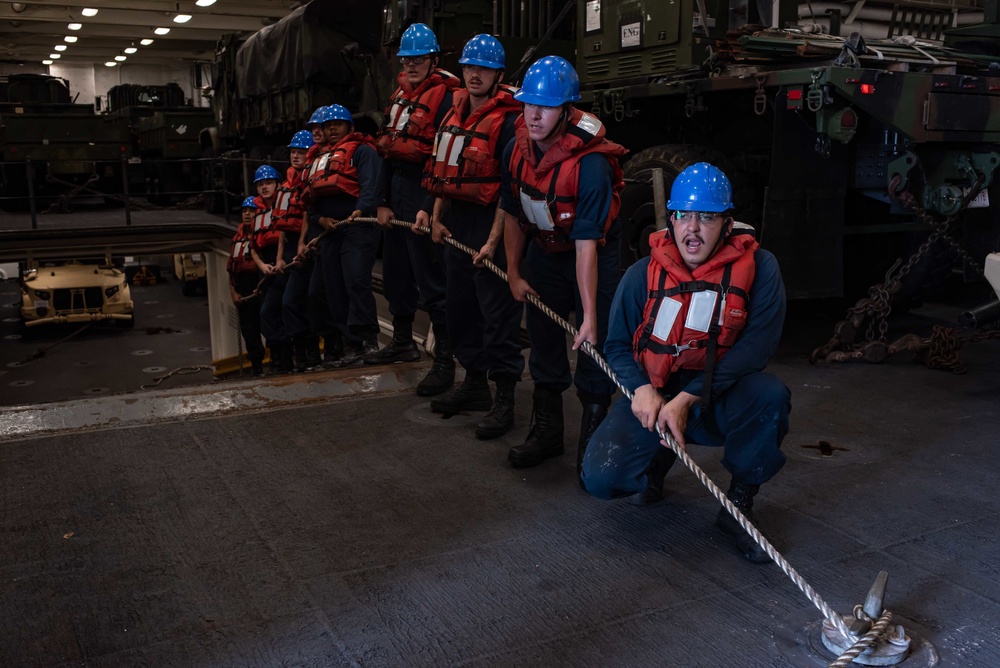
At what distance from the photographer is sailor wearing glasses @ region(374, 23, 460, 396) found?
595 centimetres

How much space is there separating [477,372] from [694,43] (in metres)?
3.33

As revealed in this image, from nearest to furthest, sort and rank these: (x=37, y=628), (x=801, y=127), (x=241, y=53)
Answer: (x=37, y=628)
(x=801, y=127)
(x=241, y=53)

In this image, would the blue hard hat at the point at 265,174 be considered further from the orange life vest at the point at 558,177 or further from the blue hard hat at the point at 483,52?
the orange life vest at the point at 558,177

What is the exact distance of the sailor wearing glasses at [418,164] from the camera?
19.5 feet

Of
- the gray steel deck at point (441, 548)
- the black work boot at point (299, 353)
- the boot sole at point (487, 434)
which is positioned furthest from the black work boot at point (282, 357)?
the boot sole at point (487, 434)

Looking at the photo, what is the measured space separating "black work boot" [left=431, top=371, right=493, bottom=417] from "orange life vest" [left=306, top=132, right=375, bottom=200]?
95.7 inches

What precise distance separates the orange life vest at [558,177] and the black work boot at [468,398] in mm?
1330

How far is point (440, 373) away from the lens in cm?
598

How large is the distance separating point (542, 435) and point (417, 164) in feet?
7.52

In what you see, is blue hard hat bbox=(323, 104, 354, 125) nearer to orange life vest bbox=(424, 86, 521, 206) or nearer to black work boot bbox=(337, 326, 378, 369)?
black work boot bbox=(337, 326, 378, 369)

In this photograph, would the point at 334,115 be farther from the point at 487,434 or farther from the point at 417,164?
the point at 487,434

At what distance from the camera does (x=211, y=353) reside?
17.3 metres

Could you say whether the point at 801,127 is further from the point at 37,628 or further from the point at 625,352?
the point at 37,628

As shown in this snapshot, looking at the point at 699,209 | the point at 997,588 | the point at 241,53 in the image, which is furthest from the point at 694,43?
the point at 241,53
